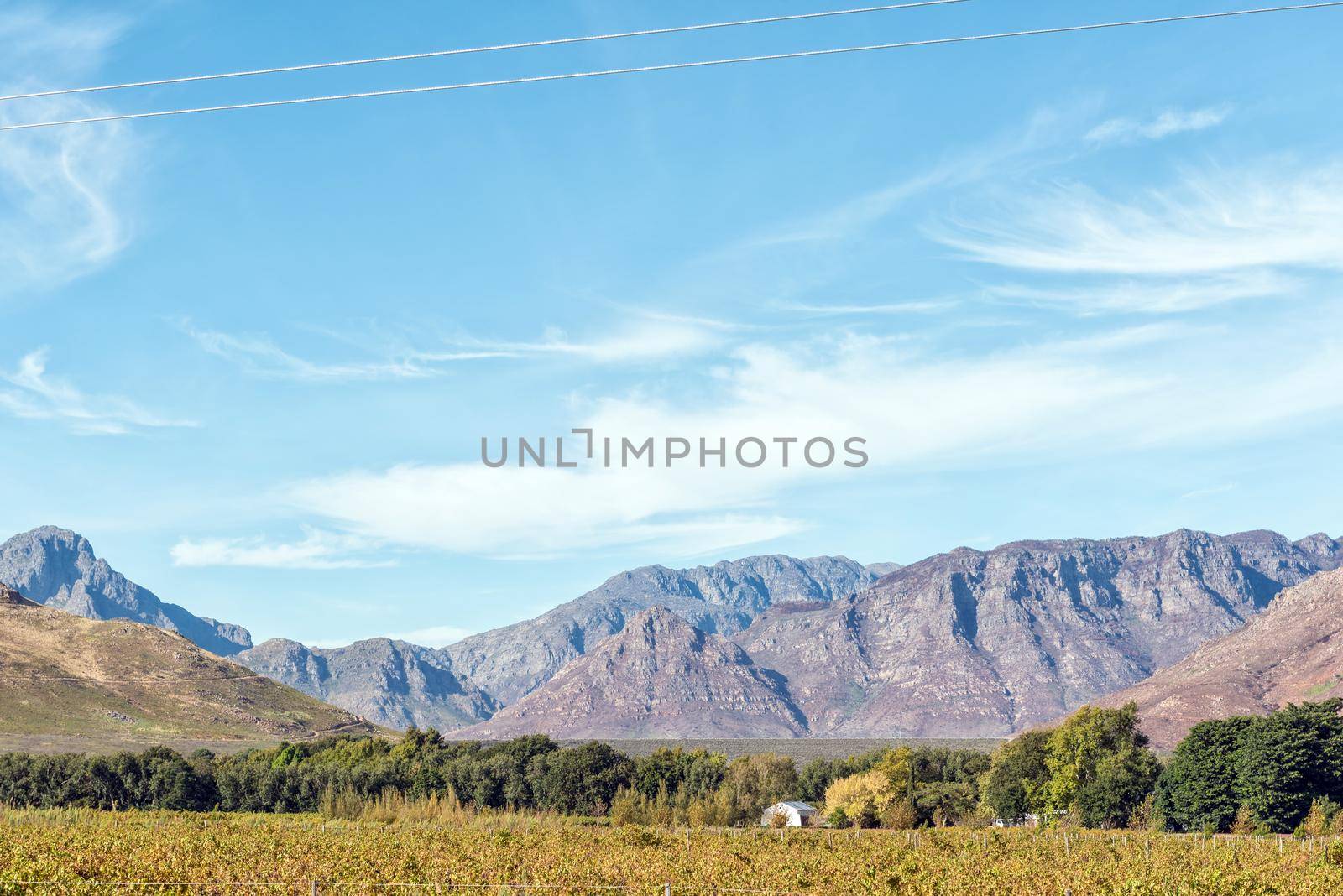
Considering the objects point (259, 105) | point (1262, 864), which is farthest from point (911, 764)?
point (259, 105)

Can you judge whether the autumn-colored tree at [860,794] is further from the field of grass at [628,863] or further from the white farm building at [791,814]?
the field of grass at [628,863]

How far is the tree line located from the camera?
93.3m

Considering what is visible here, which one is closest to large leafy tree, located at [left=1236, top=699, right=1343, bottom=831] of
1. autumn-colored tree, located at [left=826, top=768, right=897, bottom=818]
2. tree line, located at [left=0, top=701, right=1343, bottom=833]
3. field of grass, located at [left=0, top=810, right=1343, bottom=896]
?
tree line, located at [left=0, top=701, right=1343, bottom=833]

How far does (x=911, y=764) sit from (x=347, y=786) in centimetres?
6098

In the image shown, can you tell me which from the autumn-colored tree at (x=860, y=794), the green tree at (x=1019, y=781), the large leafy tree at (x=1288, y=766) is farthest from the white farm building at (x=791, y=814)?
the large leafy tree at (x=1288, y=766)

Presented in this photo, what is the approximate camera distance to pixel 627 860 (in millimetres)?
40719

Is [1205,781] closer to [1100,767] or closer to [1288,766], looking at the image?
[1288,766]

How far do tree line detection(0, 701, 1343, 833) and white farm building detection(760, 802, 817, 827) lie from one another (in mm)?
1495

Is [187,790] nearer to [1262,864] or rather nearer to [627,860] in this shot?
[627,860]

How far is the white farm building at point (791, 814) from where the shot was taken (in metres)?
111

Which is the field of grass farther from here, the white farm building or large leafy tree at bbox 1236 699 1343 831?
the white farm building

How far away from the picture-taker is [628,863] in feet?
130

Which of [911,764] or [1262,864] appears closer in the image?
[1262,864]

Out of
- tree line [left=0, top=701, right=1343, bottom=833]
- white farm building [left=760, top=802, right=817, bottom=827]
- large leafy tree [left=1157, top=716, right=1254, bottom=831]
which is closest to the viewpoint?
tree line [left=0, top=701, right=1343, bottom=833]
